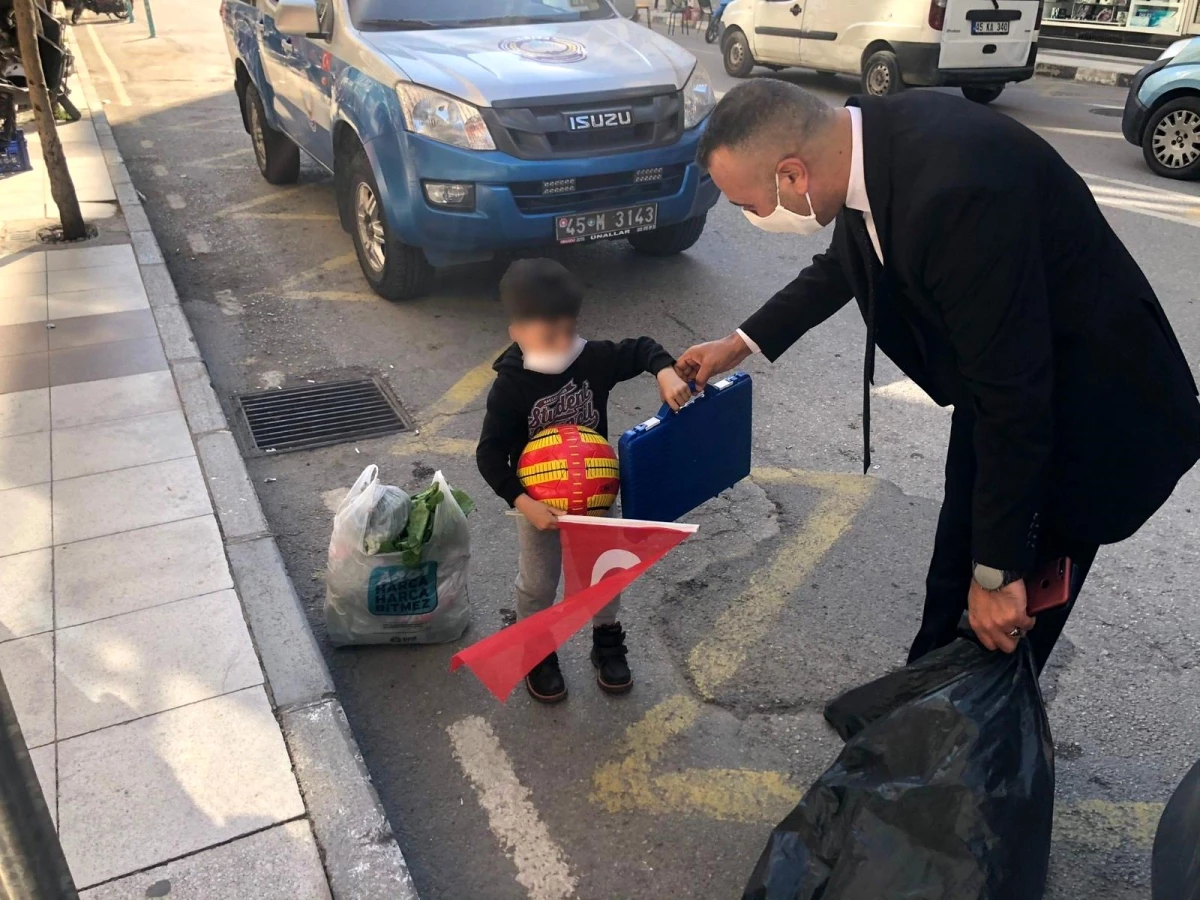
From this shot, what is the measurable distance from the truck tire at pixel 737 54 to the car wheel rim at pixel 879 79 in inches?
110

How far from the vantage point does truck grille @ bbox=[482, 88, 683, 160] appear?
5246mm

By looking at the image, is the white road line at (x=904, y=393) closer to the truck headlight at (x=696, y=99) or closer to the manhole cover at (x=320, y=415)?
the truck headlight at (x=696, y=99)

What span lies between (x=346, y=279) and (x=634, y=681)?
442 centimetres

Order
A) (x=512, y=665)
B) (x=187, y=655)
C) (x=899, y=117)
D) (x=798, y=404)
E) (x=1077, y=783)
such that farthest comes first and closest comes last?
(x=798, y=404), (x=187, y=655), (x=1077, y=783), (x=512, y=665), (x=899, y=117)

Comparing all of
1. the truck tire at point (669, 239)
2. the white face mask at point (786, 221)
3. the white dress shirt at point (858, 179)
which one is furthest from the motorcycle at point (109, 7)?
the white dress shirt at point (858, 179)

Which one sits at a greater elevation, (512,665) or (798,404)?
(512,665)

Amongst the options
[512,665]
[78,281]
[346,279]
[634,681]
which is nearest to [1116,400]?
[512,665]

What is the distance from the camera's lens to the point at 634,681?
10.2 feet

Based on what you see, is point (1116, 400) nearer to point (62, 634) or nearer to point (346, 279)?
point (62, 634)

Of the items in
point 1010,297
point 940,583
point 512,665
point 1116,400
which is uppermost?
point 1010,297

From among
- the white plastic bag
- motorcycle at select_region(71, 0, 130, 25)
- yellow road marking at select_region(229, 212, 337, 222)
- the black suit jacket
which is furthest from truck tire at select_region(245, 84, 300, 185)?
motorcycle at select_region(71, 0, 130, 25)

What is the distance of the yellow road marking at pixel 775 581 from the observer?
3.19m

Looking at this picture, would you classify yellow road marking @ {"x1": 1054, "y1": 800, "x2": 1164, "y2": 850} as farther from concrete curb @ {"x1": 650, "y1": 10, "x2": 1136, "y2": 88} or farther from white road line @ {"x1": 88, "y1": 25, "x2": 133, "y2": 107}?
concrete curb @ {"x1": 650, "y1": 10, "x2": 1136, "y2": 88}

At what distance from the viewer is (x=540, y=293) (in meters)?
2.47
